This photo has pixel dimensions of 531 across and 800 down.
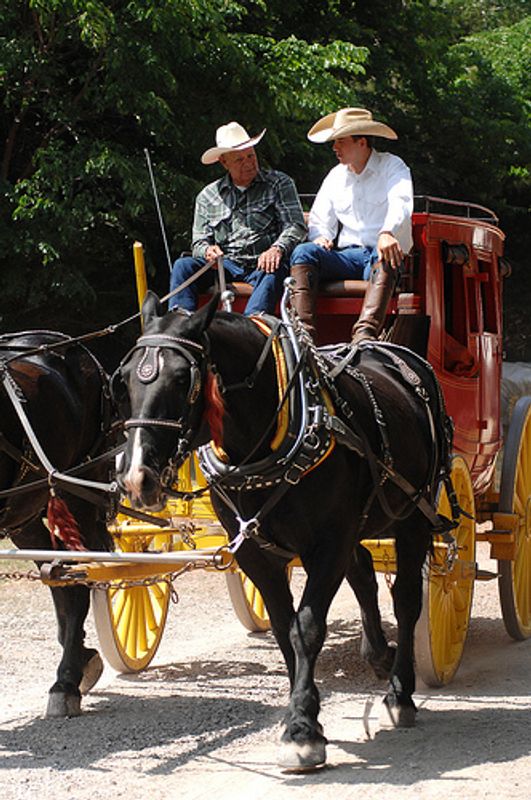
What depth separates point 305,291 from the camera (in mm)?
6820

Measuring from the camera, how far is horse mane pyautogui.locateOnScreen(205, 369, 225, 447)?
196 inches

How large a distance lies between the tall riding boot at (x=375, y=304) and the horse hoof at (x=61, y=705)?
2218 millimetres

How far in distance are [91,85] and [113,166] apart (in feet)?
3.17

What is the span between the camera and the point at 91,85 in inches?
466

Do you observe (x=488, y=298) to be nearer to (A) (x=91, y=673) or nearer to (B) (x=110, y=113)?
(A) (x=91, y=673)

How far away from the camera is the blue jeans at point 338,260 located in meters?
6.96

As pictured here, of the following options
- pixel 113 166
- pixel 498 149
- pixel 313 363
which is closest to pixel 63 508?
pixel 313 363

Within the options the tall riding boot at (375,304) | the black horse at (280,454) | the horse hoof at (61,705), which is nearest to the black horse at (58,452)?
the horse hoof at (61,705)

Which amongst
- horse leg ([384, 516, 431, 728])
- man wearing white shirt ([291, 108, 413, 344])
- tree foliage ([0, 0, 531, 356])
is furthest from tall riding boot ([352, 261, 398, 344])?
tree foliage ([0, 0, 531, 356])

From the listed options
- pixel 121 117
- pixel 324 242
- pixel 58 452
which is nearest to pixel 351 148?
pixel 324 242

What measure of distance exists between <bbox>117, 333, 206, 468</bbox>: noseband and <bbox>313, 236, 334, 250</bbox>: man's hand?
2480 millimetres

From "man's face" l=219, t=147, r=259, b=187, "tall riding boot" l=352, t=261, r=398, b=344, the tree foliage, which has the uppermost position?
the tree foliage

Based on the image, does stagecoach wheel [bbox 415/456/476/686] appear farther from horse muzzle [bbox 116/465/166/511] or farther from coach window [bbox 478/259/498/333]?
horse muzzle [bbox 116/465/166/511]

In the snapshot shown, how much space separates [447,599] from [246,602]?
5.18ft
